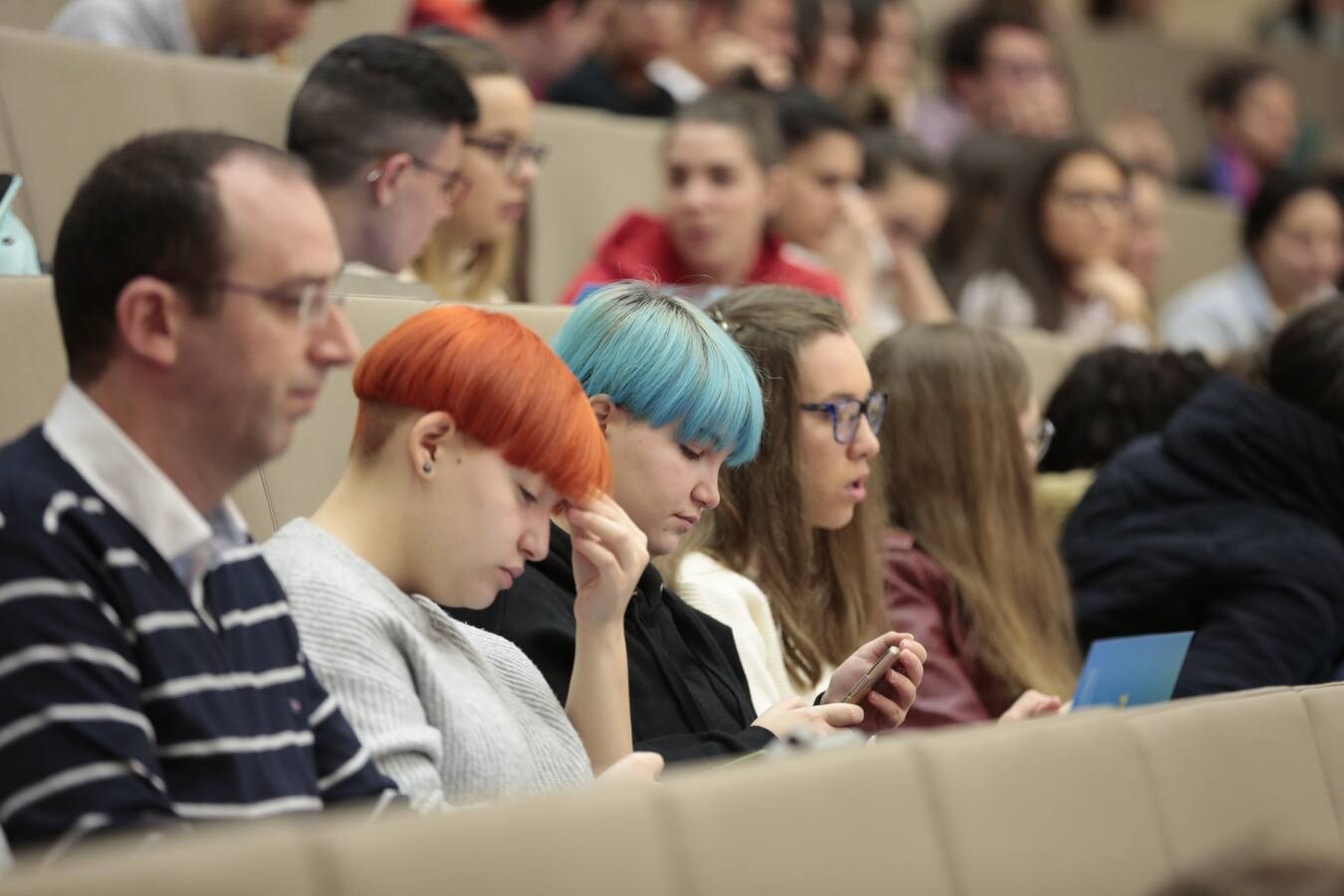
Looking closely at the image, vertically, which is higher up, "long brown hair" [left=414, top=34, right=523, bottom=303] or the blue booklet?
"long brown hair" [left=414, top=34, right=523, bottom=303]

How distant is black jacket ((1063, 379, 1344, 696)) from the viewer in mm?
2666

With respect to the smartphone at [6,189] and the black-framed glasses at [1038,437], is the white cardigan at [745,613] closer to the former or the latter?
the black-framed glasses at [1038,437]

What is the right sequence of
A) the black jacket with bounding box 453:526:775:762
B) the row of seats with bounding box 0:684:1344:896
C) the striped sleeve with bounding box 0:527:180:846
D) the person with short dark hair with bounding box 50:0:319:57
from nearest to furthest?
the row of seats with bounding box 0:684:1344:896 → the striped sleeve with bounding box 0:527:180:846 → the black jacket with bounding box 453:526:775:762 → the person with short dark hair with bounding box 50:0:319:57

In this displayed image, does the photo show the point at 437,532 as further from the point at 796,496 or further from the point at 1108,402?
the point at 1108,402

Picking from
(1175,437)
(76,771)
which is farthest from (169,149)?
(1175,437)

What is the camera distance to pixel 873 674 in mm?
1912

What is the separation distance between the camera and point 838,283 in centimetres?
373

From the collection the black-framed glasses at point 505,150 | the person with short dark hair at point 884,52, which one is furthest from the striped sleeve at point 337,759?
the person with short dark hair at point 884,52

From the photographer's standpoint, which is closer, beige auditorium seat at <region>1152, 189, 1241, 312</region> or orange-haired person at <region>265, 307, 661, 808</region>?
orange-haired person at <region>265, 307, 661, 808</region>

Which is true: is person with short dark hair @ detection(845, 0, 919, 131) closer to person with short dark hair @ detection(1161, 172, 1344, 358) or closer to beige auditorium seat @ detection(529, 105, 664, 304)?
person with short dark hair @ detection(1161, 172, 1344, 358)

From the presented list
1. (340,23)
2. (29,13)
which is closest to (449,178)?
(29,13)

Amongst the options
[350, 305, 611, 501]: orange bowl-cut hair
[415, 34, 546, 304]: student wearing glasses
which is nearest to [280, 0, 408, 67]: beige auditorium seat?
[415, 34, 546, 304]: student wearing glasses

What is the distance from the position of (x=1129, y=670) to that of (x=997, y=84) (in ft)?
12.6

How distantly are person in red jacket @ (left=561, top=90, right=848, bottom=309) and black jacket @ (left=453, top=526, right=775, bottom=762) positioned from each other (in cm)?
154
